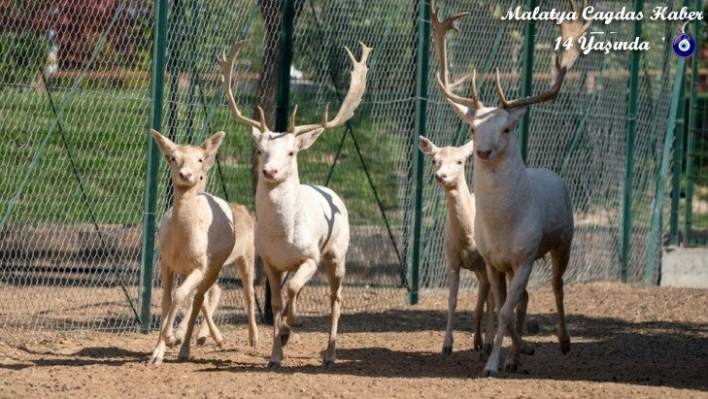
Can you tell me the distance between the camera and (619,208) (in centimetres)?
1596

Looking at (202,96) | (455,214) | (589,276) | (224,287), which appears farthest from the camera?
(589,276)

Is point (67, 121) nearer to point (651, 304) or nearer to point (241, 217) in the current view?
point (241, 217)

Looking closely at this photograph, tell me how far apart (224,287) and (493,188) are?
5044 mm

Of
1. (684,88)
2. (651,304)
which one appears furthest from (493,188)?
(684,88)

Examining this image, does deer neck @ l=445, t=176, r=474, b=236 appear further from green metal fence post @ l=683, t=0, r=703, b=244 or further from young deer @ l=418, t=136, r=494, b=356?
green metal fence post @ l=683, t=0, r=703, b=244

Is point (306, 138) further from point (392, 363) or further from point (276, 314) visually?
point (392, 363)

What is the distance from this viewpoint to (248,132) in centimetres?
1452

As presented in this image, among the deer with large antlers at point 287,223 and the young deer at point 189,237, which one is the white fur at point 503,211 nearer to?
the deer with large antlers at point 287,223

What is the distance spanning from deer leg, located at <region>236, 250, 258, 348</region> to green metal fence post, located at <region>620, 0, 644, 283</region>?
7.30 metres

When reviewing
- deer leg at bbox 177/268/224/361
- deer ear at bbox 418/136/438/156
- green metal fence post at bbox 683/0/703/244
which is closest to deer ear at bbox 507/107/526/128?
deer ear at bbox 418/136/438/156

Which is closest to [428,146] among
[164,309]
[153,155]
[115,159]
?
[153,155]

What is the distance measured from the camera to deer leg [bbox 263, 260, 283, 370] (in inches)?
336

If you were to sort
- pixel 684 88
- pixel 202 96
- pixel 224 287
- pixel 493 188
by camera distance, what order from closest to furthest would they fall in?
pixel 493 188 < pixel 202 96 < pixel 224 287 < pixel 684 88

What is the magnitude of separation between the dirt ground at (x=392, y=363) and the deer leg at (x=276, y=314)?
12cm
